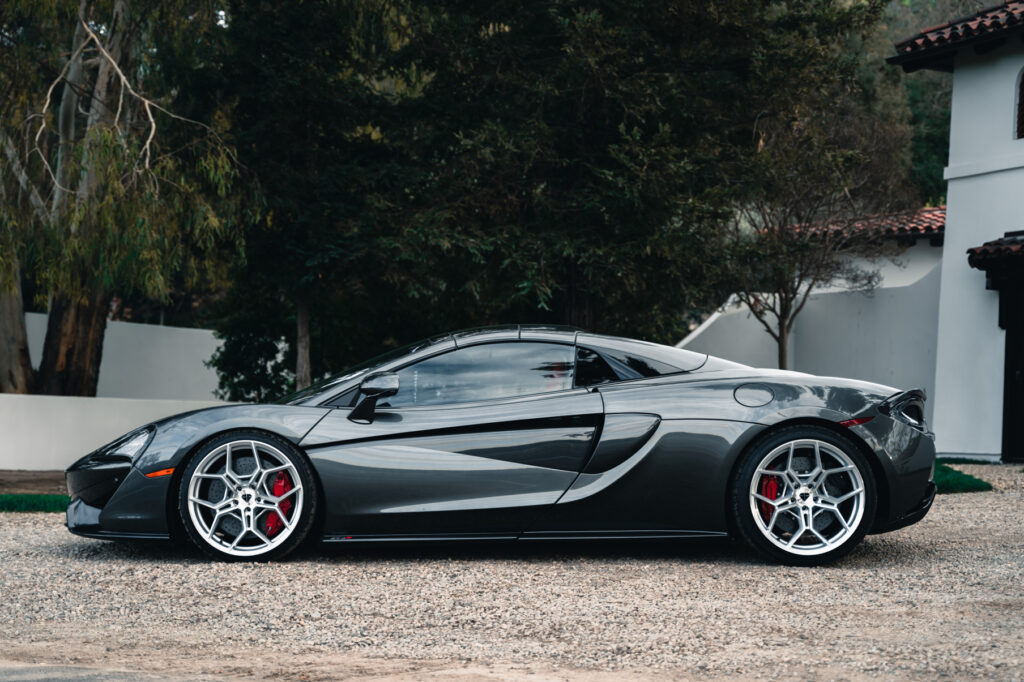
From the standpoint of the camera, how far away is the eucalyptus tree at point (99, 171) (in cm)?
1235

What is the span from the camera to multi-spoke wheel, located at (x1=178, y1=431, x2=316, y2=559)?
566 cm

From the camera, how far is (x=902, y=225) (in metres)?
22.8

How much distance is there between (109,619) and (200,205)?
9094 millimetres

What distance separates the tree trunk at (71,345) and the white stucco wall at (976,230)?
12507mm

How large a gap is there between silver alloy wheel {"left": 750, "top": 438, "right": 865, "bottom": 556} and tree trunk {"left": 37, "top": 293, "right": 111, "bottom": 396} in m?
12.7

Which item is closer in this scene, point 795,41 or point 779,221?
point 795,41

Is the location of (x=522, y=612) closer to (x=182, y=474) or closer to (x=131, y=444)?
(x=182, y=474)

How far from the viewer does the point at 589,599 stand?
495 cm

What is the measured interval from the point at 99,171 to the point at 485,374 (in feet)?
26.4

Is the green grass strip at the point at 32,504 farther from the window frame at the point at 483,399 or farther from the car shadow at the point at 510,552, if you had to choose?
the window frame at the point at 483,399

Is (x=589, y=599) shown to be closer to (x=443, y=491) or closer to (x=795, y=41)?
(x=443, y=491)

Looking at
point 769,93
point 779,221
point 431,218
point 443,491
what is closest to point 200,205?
point 431,218

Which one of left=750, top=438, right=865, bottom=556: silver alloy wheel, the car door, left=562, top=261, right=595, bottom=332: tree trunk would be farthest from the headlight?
left=562, top=261, right=595, bottom=332: tree trunk

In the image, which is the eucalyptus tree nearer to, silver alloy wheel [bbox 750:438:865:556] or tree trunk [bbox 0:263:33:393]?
tree trunk [bbox 0:263:33:393]
